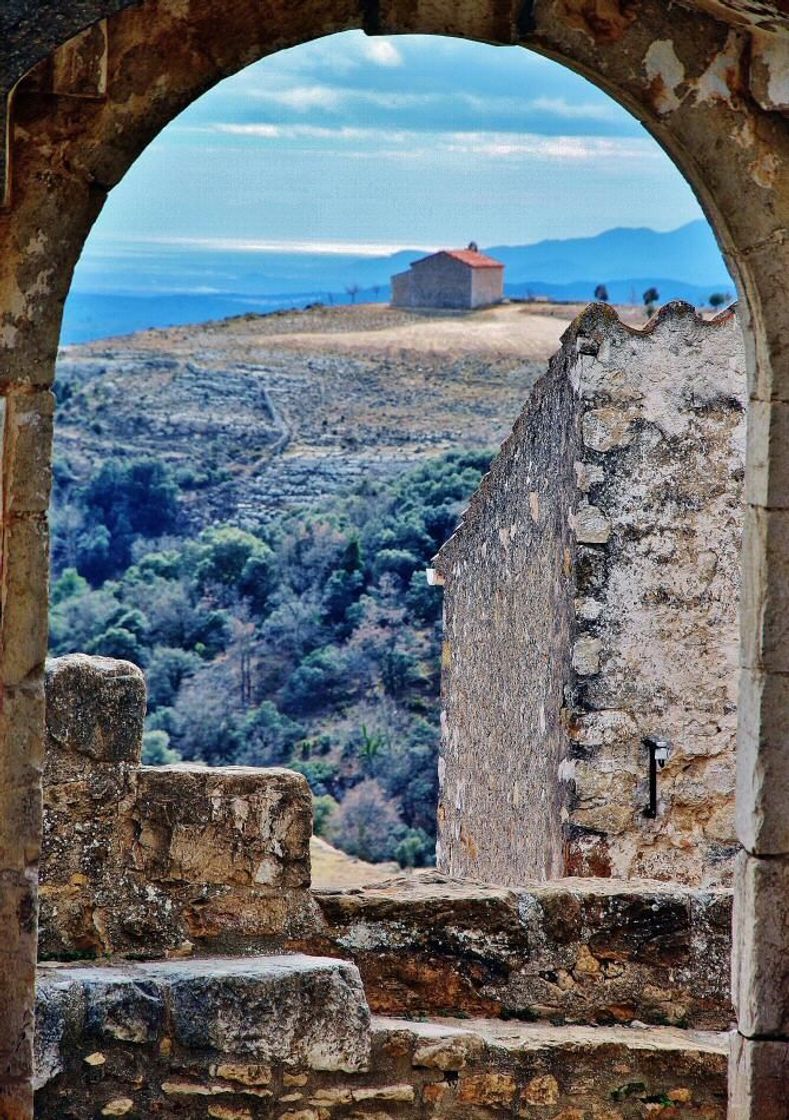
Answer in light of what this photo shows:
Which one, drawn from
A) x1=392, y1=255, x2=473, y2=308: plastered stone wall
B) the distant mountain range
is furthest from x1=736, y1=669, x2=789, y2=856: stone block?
the distant mountain range

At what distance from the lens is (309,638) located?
32781 millimetres

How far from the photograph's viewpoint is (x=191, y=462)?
47.8m

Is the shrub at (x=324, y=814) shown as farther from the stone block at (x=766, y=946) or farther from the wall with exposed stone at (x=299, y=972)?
the stone block at (x=766, y=946)

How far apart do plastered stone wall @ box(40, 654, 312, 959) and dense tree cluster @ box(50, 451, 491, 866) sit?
18440 mm

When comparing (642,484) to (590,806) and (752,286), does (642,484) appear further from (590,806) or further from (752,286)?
(752,286)

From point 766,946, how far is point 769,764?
0.40m

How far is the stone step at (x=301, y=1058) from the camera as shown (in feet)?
13.5

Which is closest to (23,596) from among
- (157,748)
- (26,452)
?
(26,452)

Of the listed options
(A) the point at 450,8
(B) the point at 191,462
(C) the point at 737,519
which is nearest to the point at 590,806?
(C) the point at 737,519

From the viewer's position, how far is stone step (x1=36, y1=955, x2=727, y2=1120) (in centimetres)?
412

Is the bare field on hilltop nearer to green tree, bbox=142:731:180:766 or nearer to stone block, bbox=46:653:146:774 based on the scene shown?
green tree, bbox=142:731:180:766

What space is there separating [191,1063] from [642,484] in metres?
3.54

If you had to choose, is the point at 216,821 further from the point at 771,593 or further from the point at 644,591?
the point at 644,591

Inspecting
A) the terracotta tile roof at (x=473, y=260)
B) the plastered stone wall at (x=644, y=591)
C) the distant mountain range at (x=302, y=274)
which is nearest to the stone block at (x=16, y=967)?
the plastered stone wall at (x=644, y=591)
